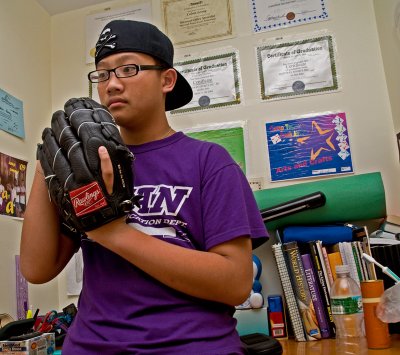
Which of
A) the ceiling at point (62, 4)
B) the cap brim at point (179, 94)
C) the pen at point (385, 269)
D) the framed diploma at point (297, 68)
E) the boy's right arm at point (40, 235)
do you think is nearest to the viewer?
the boy's right arm at point (40, 235)

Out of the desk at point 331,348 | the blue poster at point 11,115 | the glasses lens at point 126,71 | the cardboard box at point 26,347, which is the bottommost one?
the desk at point 331,348

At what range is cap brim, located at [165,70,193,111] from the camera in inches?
38.6

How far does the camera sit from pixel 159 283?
0.68m

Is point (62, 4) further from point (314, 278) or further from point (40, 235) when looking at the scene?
point (314, 278)

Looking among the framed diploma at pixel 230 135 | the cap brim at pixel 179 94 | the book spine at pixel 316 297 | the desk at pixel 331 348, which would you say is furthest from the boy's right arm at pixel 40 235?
the framed diploma at pixel 230 135

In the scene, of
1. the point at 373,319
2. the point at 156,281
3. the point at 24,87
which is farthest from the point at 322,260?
the point at 24,87

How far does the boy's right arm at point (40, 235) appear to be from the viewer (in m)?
0.75

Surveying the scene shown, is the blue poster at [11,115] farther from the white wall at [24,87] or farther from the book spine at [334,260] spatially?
the book spine at [334,260]

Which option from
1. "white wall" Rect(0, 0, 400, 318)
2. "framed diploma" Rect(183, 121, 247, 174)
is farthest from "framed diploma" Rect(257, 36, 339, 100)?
"framed diploma" Rect(183, 121, 247, 174)

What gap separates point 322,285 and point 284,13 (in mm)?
1053

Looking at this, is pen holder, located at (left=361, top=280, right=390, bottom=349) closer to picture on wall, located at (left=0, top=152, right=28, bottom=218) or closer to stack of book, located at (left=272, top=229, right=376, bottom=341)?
stack of book, located at (left=272, top=229, right=376, bottom=341)

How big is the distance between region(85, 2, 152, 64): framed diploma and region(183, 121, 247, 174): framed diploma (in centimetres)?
57

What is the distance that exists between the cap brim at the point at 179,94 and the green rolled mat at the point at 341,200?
0.55 metres

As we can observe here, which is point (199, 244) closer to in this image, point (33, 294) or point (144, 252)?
point (144, 252)
